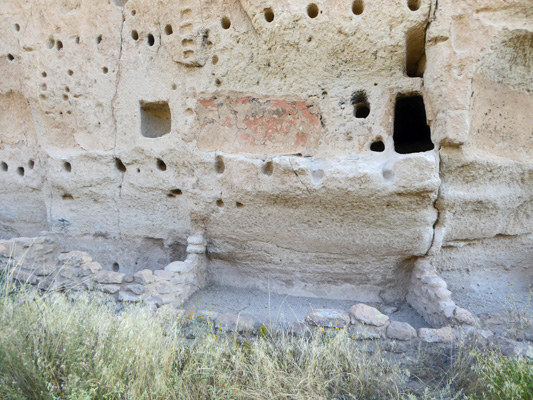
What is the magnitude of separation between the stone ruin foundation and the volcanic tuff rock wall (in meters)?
0.02

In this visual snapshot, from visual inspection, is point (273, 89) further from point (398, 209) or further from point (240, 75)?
point (398, 209)

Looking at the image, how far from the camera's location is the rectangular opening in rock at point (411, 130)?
454 centimetres

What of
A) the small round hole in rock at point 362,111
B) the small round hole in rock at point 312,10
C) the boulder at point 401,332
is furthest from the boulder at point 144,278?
the small round hole in rock at point 312,10

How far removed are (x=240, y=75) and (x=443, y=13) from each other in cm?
193

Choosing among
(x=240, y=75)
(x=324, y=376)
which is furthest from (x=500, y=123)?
(x=324, y=376)

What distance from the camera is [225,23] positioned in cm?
386

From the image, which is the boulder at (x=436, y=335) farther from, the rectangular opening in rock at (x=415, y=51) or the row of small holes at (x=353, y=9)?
the row of small holes at (x=353, y=9)

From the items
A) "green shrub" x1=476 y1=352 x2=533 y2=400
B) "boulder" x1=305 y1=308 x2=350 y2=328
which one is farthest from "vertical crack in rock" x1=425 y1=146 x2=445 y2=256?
"green shrub" x1=476 y1=352 x2=533 y2=400

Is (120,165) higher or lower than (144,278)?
higher

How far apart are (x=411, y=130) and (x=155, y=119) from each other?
3.19m

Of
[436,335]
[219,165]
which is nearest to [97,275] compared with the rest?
[219,165]

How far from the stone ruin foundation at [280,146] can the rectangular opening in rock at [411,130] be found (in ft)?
0.11

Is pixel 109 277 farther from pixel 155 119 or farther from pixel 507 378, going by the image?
pixel 507 378

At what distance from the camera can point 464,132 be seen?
10.4 ft
